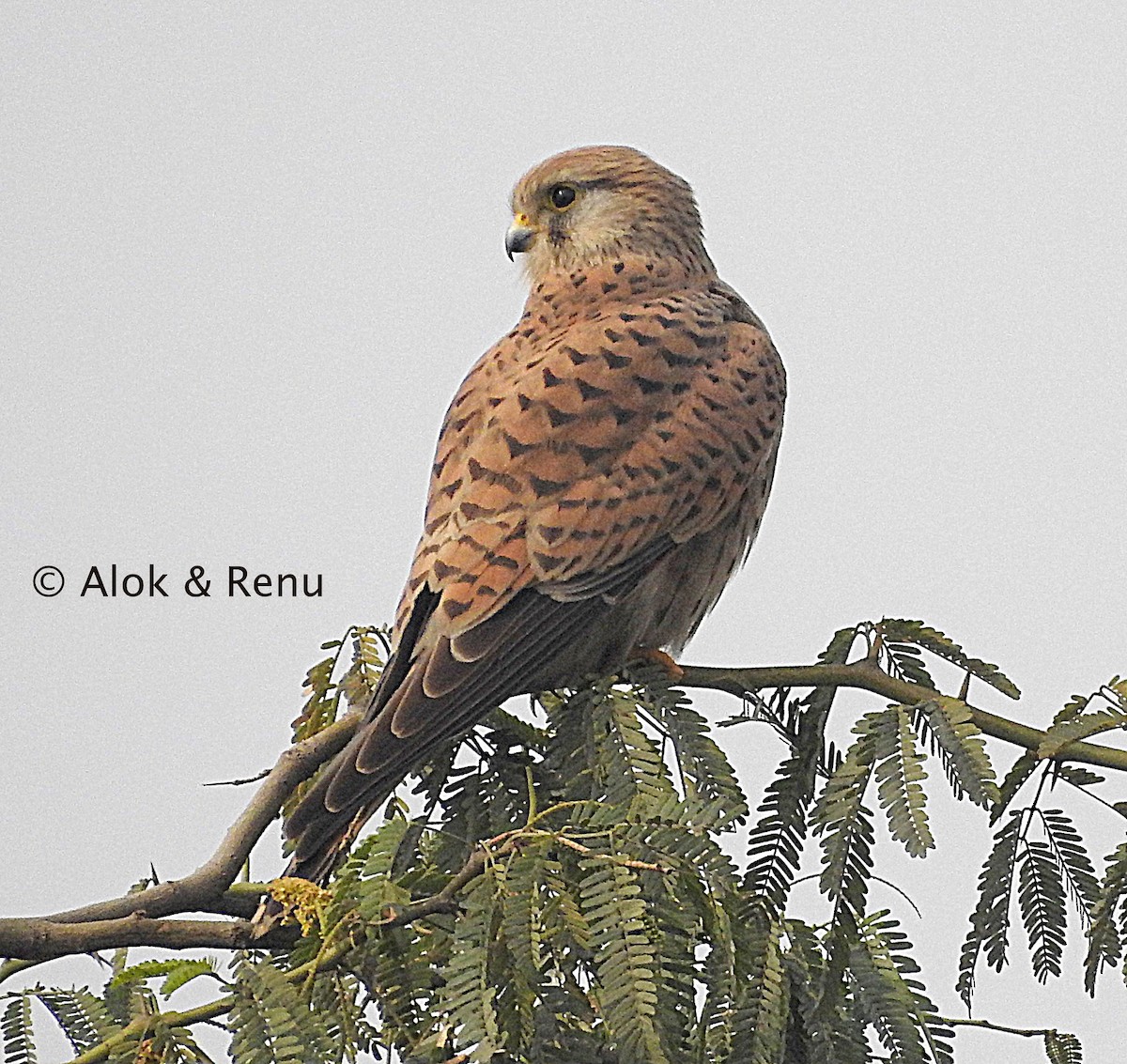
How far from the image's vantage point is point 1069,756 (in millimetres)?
1383

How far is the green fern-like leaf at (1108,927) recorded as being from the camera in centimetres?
142

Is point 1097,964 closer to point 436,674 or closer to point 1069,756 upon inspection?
point 1069,756

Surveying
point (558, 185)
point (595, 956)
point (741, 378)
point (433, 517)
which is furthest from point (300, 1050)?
point (558, 185)

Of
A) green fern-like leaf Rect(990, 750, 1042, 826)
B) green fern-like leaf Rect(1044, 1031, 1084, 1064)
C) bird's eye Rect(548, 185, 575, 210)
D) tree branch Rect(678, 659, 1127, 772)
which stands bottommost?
green fern-like leaf Rect(1044, 1031, 1084, 1064)

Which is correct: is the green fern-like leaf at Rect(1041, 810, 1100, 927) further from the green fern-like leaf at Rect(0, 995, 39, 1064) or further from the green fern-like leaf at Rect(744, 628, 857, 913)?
the green fern-like leaf at Rect(0, 995, 39, 1064)

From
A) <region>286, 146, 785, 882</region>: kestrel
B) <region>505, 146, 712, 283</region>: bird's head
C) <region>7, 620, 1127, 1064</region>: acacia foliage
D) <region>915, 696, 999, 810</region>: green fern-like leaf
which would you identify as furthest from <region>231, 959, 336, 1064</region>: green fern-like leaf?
<region>505, 146, 712, 283</region>: bird's head

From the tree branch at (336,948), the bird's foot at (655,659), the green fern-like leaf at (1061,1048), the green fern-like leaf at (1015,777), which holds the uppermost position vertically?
the bird's foot at (655,659)

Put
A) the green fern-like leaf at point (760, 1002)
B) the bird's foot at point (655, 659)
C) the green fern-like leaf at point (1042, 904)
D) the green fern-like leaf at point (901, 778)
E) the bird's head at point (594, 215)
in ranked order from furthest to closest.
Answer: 1. the bird's head at point (594, 215)
2. the bird's foot at point (655, 659)
3. the green fern-like leaf at point (1042, 904)
4. the green fern-like leaf at point (901, 778)
5. the green fern-like leaf at point (760, 1002)

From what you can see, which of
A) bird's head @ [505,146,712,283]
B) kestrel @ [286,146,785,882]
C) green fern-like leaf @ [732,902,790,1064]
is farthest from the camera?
bird's head @ [505,146,712,283]

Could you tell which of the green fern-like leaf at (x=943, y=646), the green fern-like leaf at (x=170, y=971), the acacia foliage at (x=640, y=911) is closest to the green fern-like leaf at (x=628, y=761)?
the acacia foliage at (x=640, y=911)

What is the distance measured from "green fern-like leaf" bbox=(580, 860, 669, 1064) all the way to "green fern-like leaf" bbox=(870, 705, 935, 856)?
26 cm

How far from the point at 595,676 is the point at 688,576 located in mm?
323

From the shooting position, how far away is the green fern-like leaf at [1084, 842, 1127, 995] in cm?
142

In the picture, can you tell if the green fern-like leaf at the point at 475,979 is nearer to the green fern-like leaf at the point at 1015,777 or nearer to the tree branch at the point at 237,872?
the tree branch at the point at 237,872
